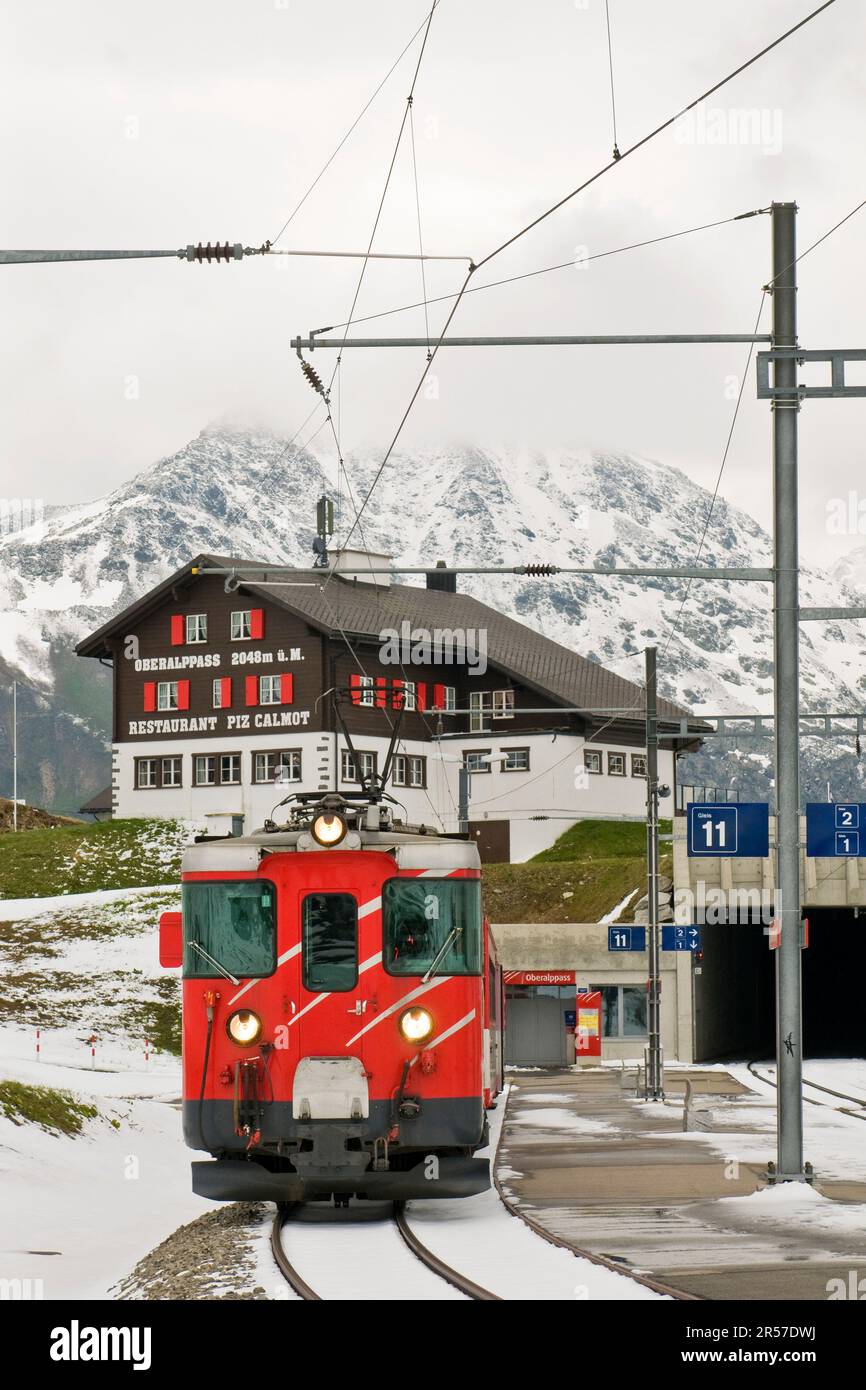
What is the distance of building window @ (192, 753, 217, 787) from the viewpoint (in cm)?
8331

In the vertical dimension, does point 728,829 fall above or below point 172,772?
below

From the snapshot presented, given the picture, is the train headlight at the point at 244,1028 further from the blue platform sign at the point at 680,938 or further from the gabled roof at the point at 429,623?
the gabled roof at the point at 429,623

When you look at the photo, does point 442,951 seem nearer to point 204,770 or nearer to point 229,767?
point 229,767

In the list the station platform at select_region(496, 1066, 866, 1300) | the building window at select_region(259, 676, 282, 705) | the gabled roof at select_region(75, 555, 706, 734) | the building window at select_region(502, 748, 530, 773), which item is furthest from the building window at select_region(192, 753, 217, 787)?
the station platform at select_region(496, 1066, 866, 1300)

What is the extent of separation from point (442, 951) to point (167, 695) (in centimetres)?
7004

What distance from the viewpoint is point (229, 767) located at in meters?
83.4

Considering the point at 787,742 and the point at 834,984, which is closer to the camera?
the point at 787,742

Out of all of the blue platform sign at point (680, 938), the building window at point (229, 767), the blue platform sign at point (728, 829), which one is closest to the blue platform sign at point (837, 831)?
the blue platform sign at point (680, 938)

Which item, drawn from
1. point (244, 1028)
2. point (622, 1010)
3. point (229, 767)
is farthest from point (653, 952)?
point (229, 767)

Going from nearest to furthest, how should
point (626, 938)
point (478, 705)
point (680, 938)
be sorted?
point (680, 938) < point (626, 938) < point (478, 705)

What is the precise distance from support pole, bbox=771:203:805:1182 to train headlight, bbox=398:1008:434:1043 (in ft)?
15.0

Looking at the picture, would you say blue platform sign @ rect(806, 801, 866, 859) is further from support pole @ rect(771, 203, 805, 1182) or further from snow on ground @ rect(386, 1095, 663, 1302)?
snow on ground @ rect(386, 1095, 663, 1302)
